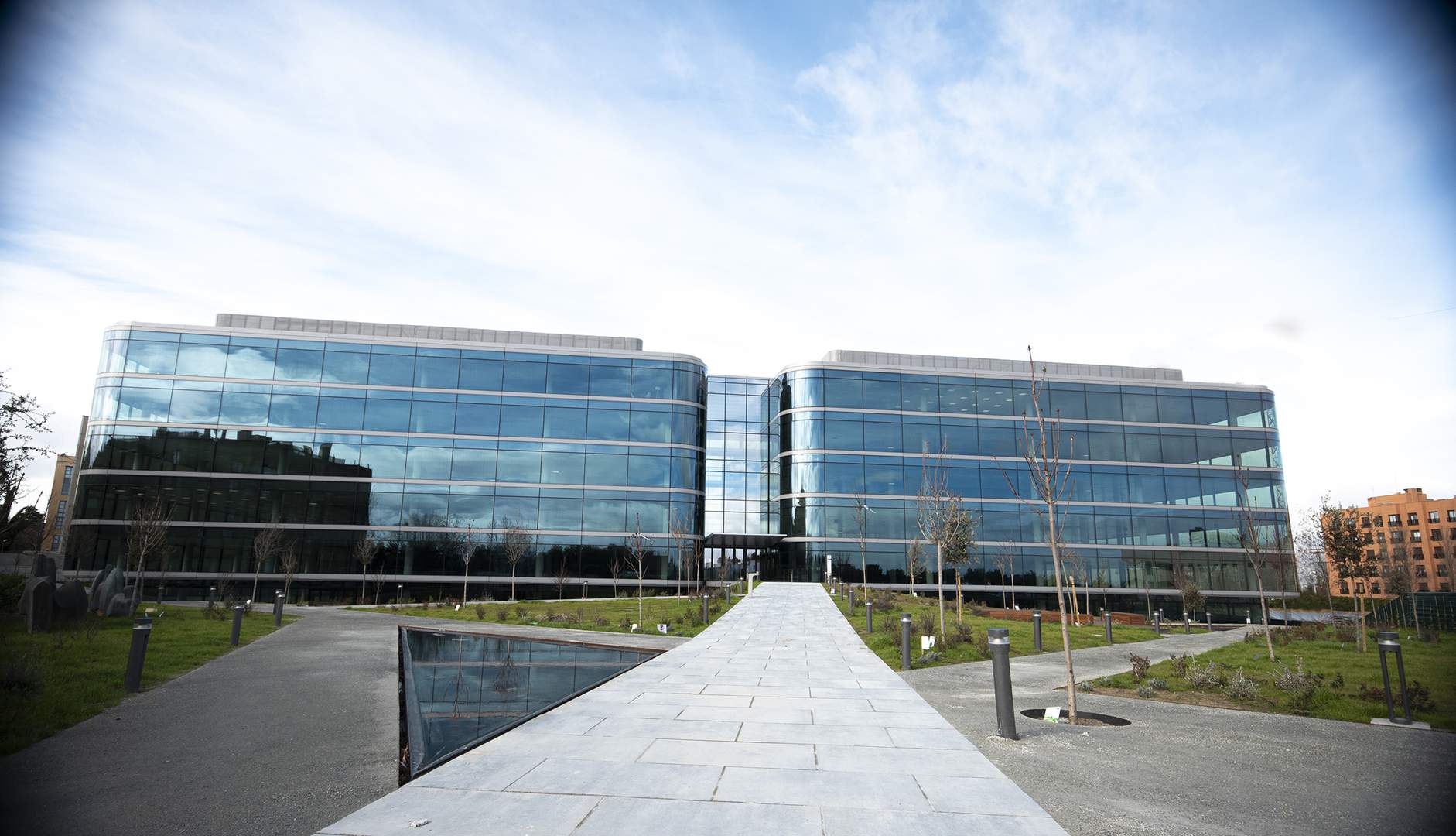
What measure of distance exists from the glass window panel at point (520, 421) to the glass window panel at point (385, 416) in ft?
22.7

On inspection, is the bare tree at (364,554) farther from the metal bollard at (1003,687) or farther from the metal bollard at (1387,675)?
the metal bollard at (1387,675)

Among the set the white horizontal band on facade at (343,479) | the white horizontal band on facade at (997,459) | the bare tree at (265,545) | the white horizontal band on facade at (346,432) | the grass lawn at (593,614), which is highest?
the white horizontal band on facade at (346,432)

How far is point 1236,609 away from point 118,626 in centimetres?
6775

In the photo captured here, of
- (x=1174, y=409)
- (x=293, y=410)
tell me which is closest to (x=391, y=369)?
(x=293, y=410)

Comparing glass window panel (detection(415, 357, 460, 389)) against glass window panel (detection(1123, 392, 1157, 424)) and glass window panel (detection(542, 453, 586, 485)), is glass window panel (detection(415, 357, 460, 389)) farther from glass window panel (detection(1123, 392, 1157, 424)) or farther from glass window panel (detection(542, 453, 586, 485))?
glass window panel (detection(1123, 392, 1157, 424))

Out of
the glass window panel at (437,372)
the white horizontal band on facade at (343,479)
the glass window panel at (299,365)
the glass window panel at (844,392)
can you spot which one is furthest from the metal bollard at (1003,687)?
the glass window panel at (299,365)

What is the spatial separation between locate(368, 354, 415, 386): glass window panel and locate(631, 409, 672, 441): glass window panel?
16.9 m

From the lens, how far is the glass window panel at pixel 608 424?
52719 millimetres

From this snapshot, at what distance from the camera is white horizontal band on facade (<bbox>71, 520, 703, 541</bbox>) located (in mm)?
47656

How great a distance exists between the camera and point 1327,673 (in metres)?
15.9

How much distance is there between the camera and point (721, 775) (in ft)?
23.3

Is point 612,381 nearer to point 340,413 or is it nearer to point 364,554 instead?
point 340,413

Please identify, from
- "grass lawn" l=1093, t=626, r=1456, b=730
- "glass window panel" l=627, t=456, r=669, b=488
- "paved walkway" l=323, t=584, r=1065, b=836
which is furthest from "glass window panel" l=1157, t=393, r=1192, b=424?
"paved walkway" l=323, t=584, r=1065, b=836

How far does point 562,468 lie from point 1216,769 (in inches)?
1864
